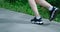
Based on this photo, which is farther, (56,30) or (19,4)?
(19,4)

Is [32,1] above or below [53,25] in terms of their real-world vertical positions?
above

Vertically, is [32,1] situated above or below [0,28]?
above

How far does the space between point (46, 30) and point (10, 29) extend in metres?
0.79

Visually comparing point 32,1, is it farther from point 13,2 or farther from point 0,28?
point 13,2

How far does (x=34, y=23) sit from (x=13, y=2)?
646cm

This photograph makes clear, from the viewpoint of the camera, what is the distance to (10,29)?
20.0 feet

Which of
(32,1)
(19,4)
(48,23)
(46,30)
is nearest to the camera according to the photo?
(46,30)

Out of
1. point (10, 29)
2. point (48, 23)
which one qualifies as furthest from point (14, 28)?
point (48, 23)

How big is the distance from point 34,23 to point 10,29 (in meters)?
0.76

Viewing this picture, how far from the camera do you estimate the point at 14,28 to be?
6195 mm

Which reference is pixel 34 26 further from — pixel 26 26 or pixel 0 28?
pixel 0 28

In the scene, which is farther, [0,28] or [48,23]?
[48,23]

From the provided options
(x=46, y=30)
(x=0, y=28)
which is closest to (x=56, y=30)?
(x=46, y=30)

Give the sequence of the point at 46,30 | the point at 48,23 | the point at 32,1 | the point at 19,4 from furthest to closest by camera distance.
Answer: the point at 19,4 < the point at 48,23 < the point at 32,1 < the point at 46,30
